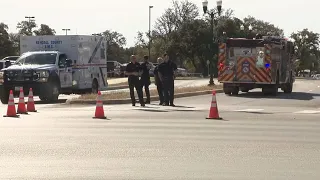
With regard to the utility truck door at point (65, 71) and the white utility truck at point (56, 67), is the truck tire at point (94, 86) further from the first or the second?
the utility truck door at point (65, 71)

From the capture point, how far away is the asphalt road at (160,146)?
8344 mm

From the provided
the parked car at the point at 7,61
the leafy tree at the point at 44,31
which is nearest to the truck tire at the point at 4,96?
the parked car at the point at 7,61

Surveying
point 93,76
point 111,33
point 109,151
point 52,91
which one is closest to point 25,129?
point 109,151

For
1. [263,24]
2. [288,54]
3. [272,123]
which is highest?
[263,24]

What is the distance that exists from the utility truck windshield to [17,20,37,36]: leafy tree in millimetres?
100759

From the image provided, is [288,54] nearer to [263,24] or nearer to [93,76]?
[93,76]

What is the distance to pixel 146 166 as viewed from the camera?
8.77m

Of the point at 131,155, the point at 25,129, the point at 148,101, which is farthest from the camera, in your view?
the point at 148,101

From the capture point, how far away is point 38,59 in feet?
81.0

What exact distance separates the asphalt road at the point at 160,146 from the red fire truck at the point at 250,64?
364 inches

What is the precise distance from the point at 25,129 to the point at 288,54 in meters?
19.7

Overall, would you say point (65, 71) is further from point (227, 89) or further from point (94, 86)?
point (227, 89)

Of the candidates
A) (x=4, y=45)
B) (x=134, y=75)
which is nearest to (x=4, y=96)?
(x=134, y=75)

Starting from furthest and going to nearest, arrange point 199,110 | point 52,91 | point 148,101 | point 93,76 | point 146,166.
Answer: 1. point 93,76
2. point 52,91
3. point 148,101
4. point 199,110
5. point 146,166
